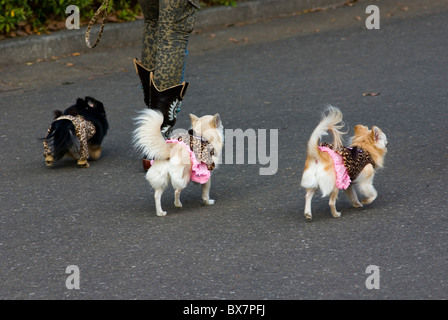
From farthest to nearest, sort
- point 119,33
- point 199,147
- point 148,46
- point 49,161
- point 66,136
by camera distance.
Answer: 1. point 119,33
2. point 148,46
3. point 49,161
4. point 66,136
5. point 199,147

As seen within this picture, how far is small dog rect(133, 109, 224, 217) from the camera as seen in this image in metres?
4.34

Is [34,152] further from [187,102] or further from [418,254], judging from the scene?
[418,254]

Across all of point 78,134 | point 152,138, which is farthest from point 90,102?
point 152,138

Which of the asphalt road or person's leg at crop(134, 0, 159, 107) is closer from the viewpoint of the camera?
the asphalt road

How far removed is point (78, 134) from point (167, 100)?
2.14 ft

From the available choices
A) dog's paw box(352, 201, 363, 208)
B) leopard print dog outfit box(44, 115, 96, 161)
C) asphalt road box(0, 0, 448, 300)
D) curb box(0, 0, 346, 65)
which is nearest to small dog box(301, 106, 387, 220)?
dog's paw box(352, 201, 363, 208)

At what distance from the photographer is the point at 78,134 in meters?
5.35

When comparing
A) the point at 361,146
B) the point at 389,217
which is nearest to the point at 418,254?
the point at 389,217

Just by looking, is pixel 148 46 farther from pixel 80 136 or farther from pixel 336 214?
pixel 336 214

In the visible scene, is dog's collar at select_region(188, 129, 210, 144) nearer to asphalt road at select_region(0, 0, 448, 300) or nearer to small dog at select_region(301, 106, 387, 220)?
asphalt road at select_region(0, 0, 448, 300)

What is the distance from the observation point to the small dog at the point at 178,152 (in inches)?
171

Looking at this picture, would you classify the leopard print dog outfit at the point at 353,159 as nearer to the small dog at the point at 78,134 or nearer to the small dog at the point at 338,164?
the small dog at the point at 338,164

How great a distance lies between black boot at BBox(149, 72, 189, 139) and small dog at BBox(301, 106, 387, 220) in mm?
1328
